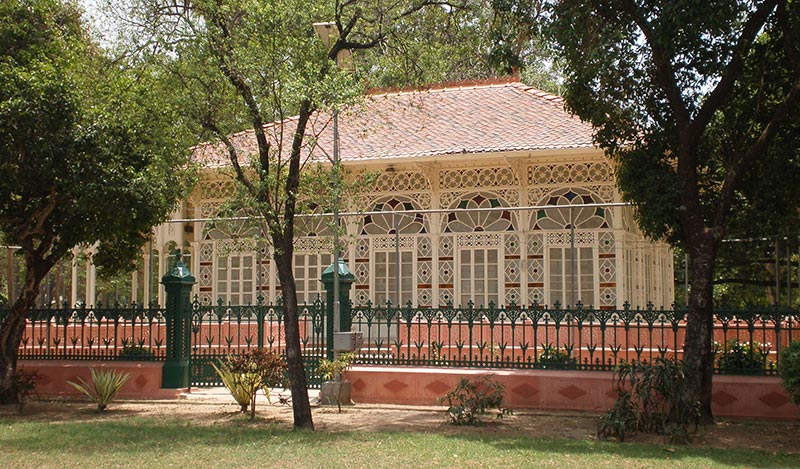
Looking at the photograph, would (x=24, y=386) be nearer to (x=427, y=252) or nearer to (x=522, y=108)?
(x=427, y=252)

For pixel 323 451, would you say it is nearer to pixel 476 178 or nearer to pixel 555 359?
pixel 555 359

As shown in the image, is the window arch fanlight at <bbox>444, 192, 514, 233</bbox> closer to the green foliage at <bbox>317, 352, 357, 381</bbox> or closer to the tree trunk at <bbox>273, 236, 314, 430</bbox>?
the green foliage at <bbox>317, 352, 357, 381</bbox>

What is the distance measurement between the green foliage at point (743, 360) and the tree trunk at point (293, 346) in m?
5.02

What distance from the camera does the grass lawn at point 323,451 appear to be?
25.9 ft

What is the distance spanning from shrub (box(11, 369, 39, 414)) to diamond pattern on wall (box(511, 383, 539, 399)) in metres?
6.55

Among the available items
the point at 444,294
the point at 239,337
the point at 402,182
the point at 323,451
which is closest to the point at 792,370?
the point at 323,451

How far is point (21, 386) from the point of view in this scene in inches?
456

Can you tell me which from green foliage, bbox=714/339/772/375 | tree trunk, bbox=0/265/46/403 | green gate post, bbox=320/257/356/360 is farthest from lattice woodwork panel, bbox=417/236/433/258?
tree trunk, bbox=0/265/46/403

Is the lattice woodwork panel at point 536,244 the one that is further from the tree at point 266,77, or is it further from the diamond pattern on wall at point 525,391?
the tree at point 266,77

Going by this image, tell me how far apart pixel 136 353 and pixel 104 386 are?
4.57 feet

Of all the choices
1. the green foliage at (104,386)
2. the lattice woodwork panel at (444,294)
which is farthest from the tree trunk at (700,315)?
the lattice woodwork panel at (444,294)

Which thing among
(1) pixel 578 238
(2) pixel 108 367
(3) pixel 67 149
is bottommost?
(2) pixel 108 367

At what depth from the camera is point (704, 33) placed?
→ 979 cm

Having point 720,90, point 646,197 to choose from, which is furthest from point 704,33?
point 646,197
